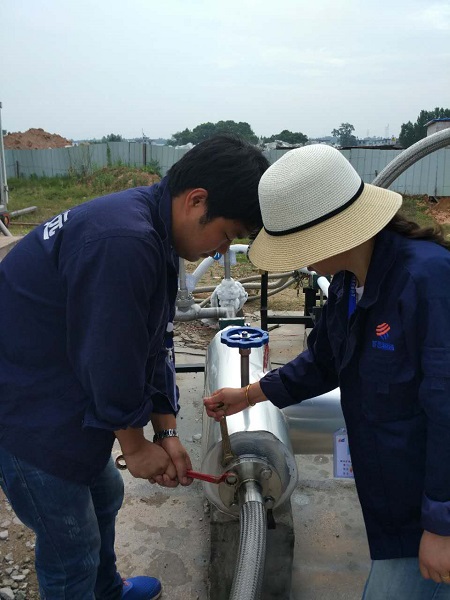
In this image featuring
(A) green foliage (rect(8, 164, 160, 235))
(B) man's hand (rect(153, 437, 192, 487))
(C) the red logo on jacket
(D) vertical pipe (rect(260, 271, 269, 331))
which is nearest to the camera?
(C) the red logo on jacket

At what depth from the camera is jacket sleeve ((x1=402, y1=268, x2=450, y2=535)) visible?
109 cm

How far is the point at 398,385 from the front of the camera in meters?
1.21

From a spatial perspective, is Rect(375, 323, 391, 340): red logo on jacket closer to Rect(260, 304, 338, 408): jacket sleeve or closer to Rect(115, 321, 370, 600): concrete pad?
Rect(260, 304, 338, 408): jacket sleeve

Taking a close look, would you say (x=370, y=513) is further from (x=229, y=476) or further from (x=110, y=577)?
(x=110, y=577)

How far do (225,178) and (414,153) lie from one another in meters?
1.40

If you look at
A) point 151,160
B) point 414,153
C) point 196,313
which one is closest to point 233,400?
point 414,153

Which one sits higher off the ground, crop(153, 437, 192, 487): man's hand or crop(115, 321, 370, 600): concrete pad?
crop(153, 437, 192, 487): man's hand

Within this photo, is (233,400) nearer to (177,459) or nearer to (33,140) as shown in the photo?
(177,459)

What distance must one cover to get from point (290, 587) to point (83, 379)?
1365mm

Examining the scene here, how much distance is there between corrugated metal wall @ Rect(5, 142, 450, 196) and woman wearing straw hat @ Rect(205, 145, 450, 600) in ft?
48.8

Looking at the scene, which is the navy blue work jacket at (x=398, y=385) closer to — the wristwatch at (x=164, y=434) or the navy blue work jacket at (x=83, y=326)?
the navy blue work jacket at (x=83, y=326)

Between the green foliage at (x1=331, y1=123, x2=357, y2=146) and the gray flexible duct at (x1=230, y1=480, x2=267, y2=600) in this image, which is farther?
the green foliage at (x1=331, y1=123, x2=357, y2=146)

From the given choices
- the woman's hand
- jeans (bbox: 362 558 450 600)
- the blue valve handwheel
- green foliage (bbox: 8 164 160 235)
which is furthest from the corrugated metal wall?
jeans (bbox: 362 558 450 600)

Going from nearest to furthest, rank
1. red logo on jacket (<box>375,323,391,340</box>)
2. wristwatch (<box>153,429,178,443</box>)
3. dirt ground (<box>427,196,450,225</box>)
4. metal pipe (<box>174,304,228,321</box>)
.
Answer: red logo on jacket (<box>375,323,391,340</box>)
wristwatch (<box>153,429,178,443</box>)
metal pipe (<box>174,304,228,321</box>)
dirt ground (<box>427,196,450,225</box>)
